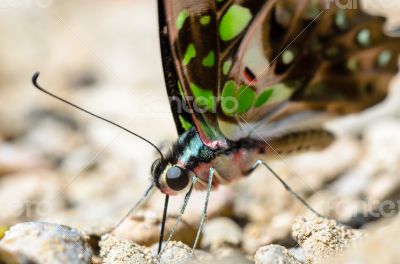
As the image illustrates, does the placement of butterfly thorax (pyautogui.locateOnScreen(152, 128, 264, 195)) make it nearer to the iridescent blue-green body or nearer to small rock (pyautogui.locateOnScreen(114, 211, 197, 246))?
the iridescent blue-green body

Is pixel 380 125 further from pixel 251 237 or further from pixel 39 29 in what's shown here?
pixel 39 29

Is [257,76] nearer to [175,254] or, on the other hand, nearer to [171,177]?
[171,177]

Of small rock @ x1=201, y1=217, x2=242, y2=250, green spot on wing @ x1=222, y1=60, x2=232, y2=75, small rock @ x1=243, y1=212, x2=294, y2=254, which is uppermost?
green spot on wing @ x1=222, y1=60, x2=232, y2=75

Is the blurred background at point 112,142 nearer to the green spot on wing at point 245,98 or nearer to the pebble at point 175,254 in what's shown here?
the pebble at point 175,254

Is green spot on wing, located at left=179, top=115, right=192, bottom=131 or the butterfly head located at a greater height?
green spot on wing, located at left=179, top=115, right=192, bottom=131

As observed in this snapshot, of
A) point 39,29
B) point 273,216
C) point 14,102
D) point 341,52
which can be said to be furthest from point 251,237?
point 39,29

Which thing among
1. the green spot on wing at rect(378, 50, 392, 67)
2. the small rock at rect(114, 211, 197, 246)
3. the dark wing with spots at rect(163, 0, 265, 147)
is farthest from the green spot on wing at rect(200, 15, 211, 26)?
the green spot on wing at rect(378, 50, 392, 67)

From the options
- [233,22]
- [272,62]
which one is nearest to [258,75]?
[272,62]

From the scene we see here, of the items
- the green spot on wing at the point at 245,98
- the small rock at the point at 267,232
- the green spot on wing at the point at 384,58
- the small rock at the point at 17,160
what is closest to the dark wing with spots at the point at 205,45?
the green spot on wing at the point at 245,98
